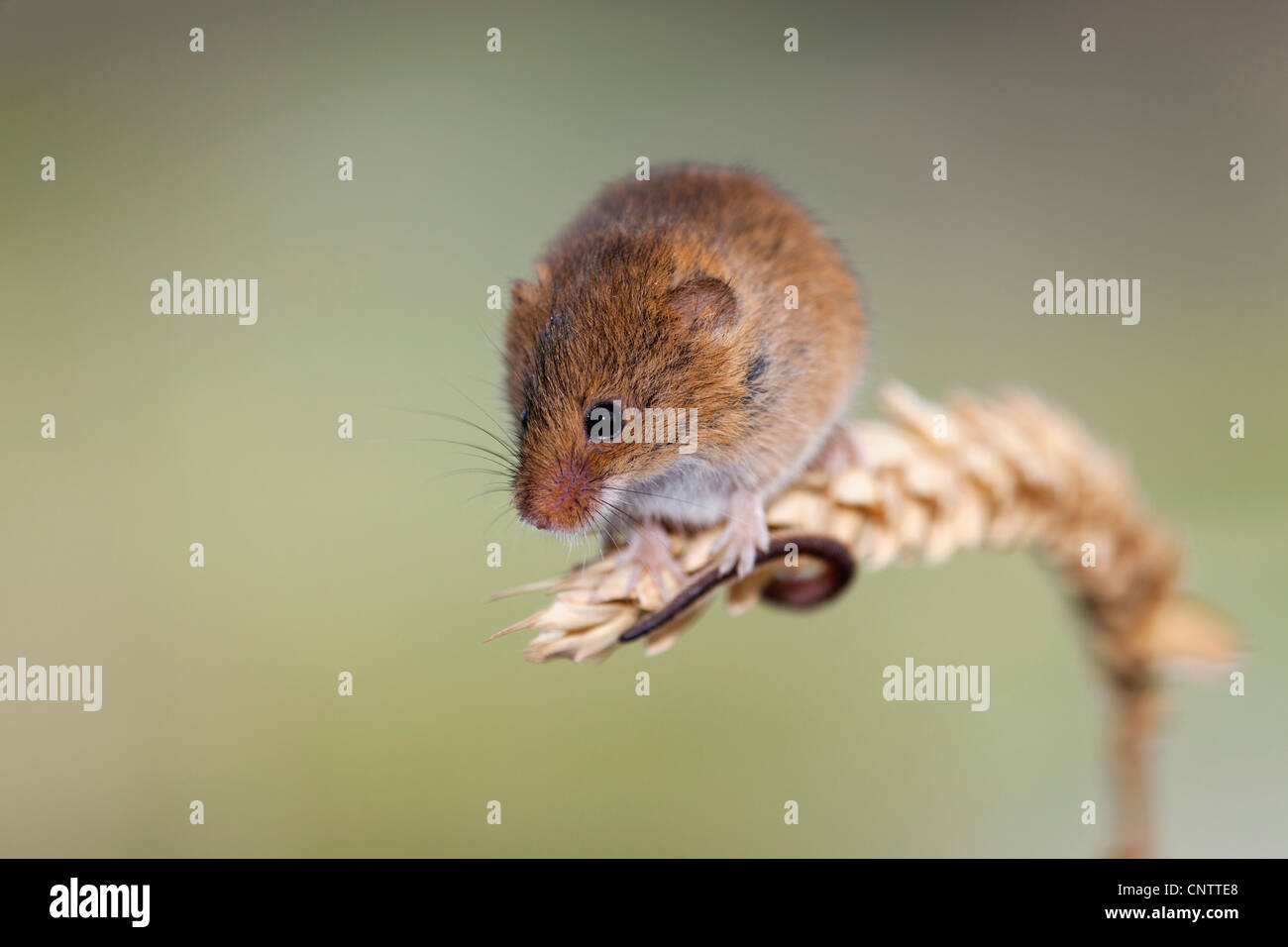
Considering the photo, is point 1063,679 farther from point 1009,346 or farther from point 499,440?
point 499,440

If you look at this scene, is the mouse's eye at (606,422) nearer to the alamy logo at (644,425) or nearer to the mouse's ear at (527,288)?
the alamy logo at (644,425)

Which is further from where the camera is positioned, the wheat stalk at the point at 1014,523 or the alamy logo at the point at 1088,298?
the alamy logo at the point at 1088,298

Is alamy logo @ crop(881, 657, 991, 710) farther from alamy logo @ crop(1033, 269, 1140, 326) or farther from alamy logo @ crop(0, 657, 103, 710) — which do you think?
alamy logo @ crop(0, 657, 103, 710)

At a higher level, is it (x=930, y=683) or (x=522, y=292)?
(x=522, y=292)

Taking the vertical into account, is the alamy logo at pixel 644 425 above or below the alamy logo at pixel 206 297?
below

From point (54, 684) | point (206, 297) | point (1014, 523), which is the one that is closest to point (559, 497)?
point (1014, 523)

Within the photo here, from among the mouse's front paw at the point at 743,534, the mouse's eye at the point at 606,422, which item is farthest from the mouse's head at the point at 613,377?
the mouse's front paw at the point at 743,534

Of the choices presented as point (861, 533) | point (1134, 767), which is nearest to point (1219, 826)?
point (1134, 767)

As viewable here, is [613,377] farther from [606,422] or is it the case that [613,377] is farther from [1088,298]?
[1088,298]

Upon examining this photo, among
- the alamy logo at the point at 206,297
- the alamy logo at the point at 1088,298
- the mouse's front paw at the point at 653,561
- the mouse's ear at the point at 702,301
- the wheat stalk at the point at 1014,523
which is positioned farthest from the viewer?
the alamy logo at the point at 1088,298
